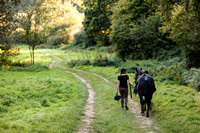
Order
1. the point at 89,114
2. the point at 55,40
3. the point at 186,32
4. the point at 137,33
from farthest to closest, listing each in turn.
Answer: the point at 55,40 < the point at 137,33 < the point at 186,32 < the point at 89,114

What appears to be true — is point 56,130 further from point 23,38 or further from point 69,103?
point 23,38

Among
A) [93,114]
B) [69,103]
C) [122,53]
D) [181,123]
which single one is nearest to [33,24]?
[122,53]

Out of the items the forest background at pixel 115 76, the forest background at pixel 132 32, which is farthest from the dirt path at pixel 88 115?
the forest background at pixel 132 32

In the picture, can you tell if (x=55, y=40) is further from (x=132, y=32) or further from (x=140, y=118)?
(x=140, y=118)

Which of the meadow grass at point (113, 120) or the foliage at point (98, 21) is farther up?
the foliage at point (98, 21)

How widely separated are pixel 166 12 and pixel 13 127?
29.2 feet

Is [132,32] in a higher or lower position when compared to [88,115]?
higher

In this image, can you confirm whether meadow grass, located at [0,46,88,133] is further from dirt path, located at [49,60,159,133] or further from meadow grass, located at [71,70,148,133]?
meadow grass, located at [71,70,148,133]

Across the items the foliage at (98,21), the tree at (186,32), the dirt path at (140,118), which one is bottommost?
the dirt path at (140,118)

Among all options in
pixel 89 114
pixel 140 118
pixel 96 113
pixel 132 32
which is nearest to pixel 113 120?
pixel 140 118

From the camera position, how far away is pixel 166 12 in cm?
940

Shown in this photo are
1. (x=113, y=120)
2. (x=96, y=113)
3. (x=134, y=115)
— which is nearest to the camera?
(x=113, y=120)

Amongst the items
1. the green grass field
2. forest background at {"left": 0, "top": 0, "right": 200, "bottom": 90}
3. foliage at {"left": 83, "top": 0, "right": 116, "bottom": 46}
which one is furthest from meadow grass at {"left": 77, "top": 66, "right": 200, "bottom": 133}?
foliage at {"left": 83, "top": 0, "right": 116, "bottom": 46}

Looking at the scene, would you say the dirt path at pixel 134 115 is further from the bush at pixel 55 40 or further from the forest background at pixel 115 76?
the bush at pixel 55 40
